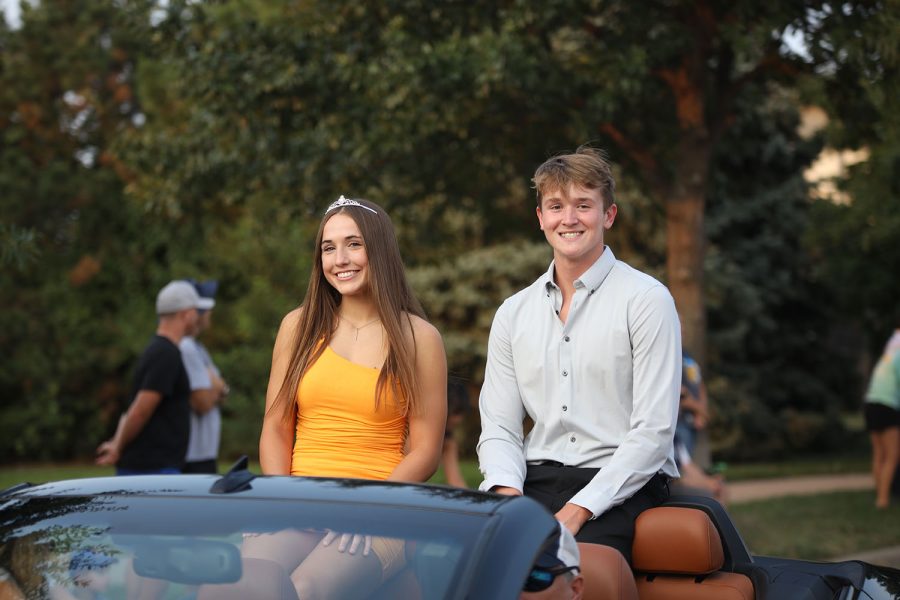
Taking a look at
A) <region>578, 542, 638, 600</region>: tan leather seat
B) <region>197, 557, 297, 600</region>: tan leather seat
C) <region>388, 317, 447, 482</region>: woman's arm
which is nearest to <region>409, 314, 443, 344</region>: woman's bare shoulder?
<region>388, 317, 447, 482</region>: woman's arm

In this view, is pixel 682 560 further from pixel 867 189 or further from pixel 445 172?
pixel 867 189

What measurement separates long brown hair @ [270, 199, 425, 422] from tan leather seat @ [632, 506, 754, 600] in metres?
0.94

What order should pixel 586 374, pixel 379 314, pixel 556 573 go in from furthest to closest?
pixel 379 314 < pixel 586 374 < pixel 556 573

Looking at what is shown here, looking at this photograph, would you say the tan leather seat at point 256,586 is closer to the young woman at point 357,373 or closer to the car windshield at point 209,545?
the car windshield at point 209,545

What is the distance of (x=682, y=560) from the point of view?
3.73 meters

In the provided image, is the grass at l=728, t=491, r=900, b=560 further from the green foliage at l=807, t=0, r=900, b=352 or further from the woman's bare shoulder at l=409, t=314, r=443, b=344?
the woman's bare shoulder at l=409, t=314, r=443, b=344

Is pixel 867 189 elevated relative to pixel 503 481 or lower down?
elevated

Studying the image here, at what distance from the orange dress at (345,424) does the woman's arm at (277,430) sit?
0.14 ft

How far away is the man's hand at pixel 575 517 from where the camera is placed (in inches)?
155

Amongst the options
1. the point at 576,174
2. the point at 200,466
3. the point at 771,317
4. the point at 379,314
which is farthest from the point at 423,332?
the point at 771,317

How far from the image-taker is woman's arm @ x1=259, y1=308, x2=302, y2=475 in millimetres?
4363

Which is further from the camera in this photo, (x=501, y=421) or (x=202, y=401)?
(x=202, y=401)

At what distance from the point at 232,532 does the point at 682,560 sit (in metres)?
1.50

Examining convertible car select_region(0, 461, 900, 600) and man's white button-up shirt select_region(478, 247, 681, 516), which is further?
man's white button-up shirt select_region(478, 247, 681, 516)
